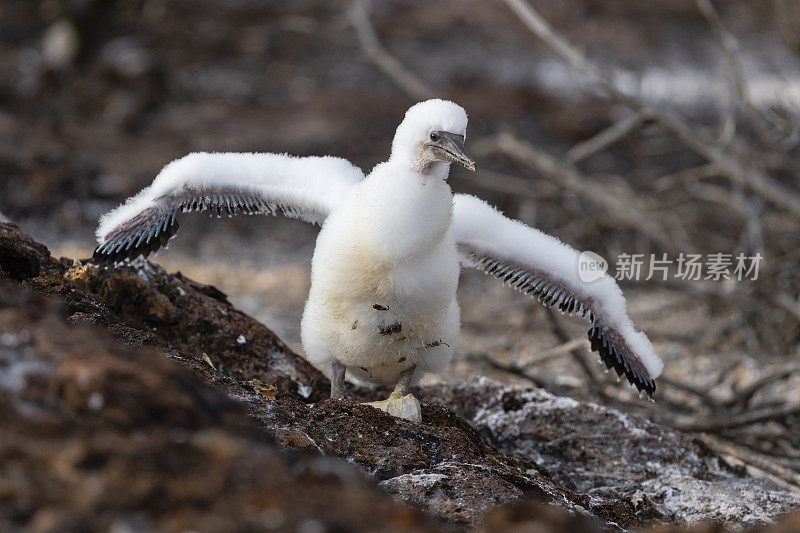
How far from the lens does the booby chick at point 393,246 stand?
3285mm

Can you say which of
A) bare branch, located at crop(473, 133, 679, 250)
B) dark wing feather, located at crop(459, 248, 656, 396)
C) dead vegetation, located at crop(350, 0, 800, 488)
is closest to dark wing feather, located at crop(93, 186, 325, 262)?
dark wing feather, located at crop(459, 248, 656, 396)

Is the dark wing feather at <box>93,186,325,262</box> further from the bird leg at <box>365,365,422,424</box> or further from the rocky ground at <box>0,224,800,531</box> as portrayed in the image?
the bird leg at <box>365,365,422,424</box>

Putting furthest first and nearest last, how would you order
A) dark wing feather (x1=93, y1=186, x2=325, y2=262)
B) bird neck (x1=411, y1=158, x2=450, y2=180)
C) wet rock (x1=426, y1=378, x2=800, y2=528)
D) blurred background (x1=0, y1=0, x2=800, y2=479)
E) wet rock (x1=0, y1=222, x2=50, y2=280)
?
blurred background (x1=0, y1=0, x2=800, y2=479)
dark wing feather (x1=93, y1=186, x2=325, y2=262)
bird neck (x1=411, y1=158, x2=450, y2=180)
wet rock (x1=426, y1=378, x2=800, y2=528)
wet rock (x1=0, y1=222, x2=50, y2=280)

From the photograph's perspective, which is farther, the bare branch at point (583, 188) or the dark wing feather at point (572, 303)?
the bare branch at point (583, 188)

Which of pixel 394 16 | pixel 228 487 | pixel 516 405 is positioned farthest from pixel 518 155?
pixel 394 16

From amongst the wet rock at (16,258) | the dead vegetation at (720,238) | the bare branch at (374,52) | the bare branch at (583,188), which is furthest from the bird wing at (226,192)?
the bare branch at (374,52)

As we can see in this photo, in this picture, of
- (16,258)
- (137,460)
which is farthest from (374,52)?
(137,460)

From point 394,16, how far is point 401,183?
9.70 meters

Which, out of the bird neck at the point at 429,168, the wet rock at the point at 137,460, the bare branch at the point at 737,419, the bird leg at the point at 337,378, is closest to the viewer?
the wet rock at the point at 137,460

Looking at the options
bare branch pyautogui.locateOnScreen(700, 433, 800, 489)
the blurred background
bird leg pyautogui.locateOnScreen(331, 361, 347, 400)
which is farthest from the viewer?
the blurred background

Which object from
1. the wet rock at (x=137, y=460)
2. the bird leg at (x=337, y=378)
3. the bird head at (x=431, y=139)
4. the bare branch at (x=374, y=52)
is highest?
Result: the bare branch at (x=374, y=52)

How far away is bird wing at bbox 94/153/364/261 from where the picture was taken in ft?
11.9

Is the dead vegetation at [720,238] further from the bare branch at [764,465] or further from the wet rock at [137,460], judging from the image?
the wet rock at [137,460]

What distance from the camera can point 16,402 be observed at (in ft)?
5.66
